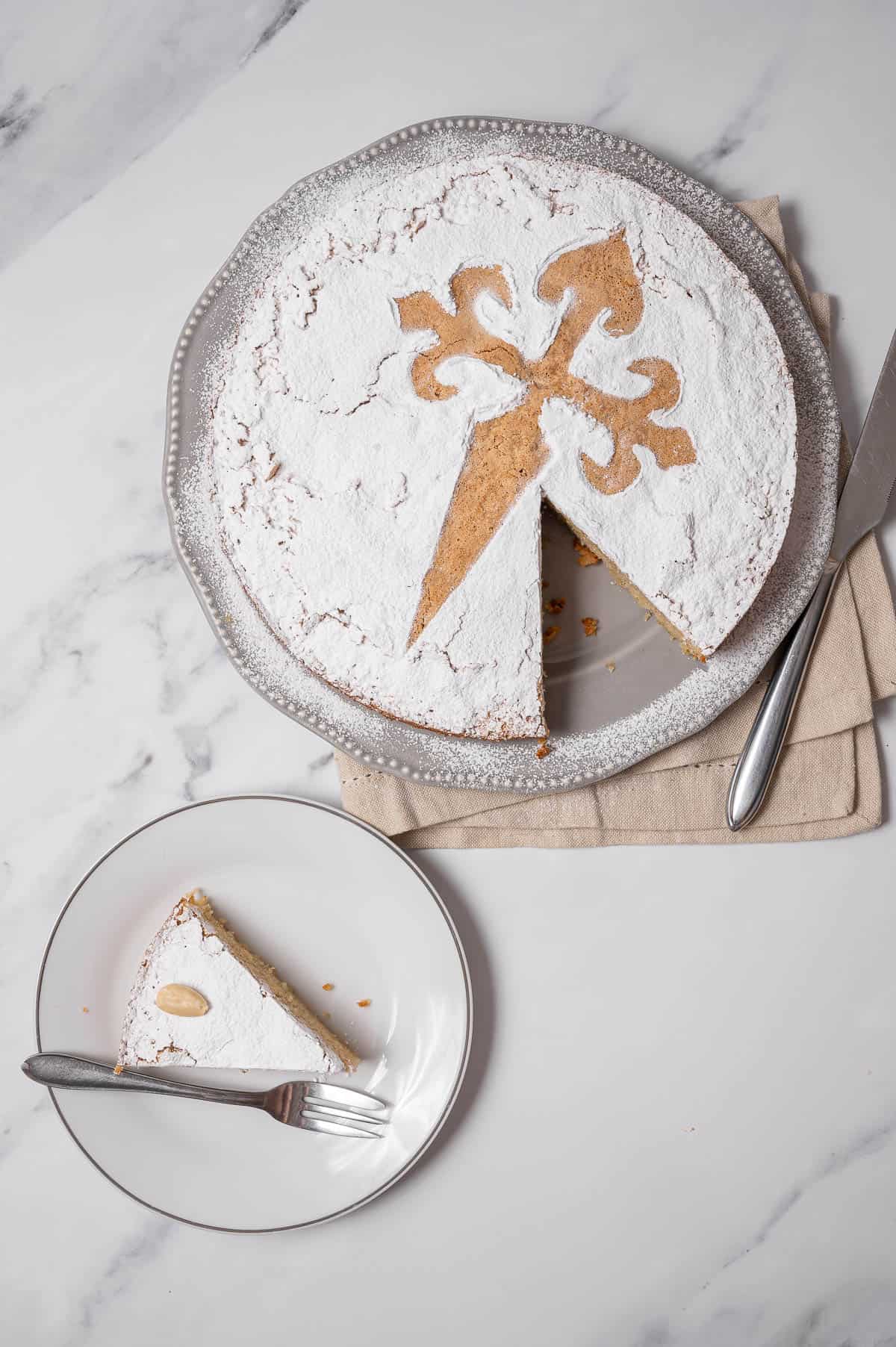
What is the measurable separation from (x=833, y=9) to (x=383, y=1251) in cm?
312

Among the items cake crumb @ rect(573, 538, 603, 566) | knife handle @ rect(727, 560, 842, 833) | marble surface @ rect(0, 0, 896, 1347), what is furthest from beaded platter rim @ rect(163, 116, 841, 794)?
cake crumb @ rect(573, 538, 603, 566)

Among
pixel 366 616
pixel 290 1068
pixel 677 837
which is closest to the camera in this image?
pixel 366 616

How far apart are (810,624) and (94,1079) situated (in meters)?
1.84

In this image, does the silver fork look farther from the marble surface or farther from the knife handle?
the knife handle

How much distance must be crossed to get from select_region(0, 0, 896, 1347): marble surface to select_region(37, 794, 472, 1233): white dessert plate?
0.14 meters

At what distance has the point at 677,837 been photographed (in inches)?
82.3

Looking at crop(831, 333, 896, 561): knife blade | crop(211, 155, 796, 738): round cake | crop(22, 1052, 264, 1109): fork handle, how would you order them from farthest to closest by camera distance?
crop(831, 333, 896, 561): knife blade, crop(22, 1052, 264, 1109): fork handle, crop(211, 155, 796, 738): round cake

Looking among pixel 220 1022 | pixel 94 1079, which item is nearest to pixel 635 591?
pixel 220 1022

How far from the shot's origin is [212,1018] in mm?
1938

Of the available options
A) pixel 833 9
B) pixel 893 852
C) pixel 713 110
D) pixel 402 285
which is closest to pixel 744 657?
pixel 893 852

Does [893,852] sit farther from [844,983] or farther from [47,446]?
[47,446]

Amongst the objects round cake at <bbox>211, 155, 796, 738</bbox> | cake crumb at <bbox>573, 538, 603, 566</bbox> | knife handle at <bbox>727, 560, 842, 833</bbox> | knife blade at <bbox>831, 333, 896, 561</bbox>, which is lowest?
knife handle at <bbox>727, 560, 842, 833</bbox>

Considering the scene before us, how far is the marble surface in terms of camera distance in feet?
6.89

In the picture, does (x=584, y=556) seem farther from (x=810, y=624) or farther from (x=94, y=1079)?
(x=94, y=1079)
